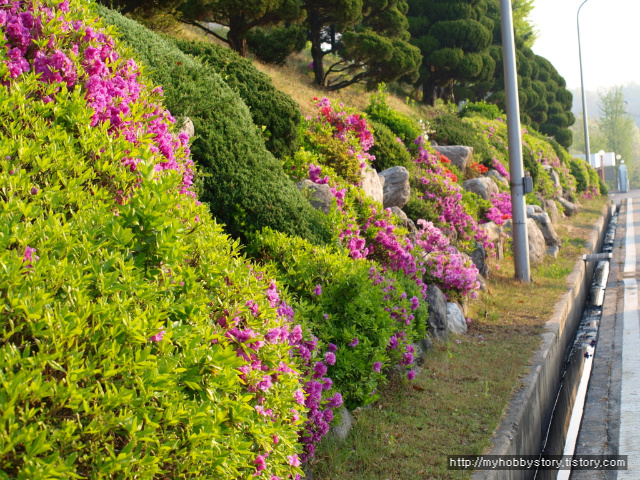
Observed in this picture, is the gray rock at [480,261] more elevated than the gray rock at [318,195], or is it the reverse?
the gray rock at [318,195]

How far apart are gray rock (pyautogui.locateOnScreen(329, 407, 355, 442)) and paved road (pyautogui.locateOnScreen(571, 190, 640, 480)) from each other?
6.47 ft

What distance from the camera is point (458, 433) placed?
4.54 metres

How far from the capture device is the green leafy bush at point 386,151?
10.7 m

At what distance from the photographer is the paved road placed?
508 cm

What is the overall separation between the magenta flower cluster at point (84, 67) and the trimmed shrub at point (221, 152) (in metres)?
1.32

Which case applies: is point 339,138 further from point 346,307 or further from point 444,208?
point 346,307

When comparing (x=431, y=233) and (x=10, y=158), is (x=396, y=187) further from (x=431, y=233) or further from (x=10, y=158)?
(x=10, y=158)

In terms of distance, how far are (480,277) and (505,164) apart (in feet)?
30.4

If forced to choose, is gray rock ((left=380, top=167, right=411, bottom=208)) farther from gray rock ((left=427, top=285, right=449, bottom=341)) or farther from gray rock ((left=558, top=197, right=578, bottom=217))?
gray rock ((left=558, top=197, right=578, bottom=217))

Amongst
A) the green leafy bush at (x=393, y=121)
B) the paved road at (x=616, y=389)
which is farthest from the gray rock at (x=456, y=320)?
the green leafy bush at (x=393, y=121)

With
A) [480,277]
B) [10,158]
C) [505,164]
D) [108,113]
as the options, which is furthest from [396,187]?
[505,164]

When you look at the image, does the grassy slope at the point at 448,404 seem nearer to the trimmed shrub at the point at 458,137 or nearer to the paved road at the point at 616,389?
the paved road at the point at 616,389

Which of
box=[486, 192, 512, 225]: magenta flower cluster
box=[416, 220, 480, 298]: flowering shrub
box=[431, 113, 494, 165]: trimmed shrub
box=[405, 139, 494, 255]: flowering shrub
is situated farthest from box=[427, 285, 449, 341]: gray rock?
box=[431, 113, 494, 165]: trimmed shrub

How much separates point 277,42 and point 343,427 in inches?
617
